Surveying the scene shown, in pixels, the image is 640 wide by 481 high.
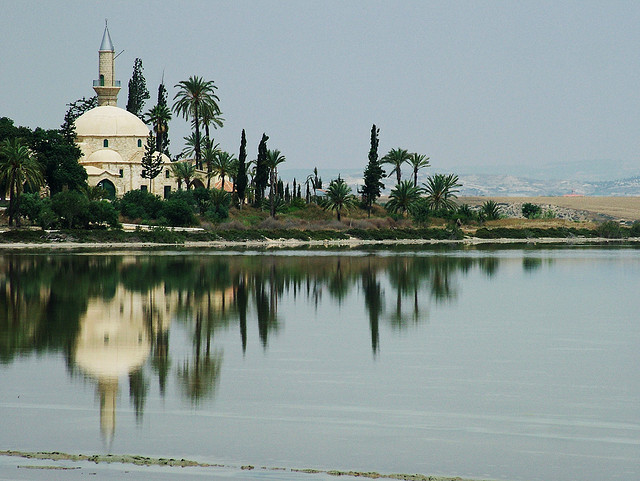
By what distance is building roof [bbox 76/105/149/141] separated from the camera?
8888cm

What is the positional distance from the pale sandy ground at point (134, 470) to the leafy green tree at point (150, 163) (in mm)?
74635

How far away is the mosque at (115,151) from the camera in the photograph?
282ft

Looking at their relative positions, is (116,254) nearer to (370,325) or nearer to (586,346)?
(370,325)

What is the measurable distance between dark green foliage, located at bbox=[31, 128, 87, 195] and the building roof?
12.9 metres

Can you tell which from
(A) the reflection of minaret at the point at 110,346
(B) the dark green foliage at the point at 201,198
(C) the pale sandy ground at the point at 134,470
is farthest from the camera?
(B) the dark green foliage at the point at 201,198

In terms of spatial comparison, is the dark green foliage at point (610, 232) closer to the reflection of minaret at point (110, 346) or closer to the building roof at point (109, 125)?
the building roof at point (109, 125)

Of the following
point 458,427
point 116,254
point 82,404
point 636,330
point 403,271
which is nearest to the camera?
point 458,427

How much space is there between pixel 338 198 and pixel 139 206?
18.8 m

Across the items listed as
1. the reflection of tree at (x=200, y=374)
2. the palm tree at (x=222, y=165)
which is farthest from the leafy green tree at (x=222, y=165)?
the reflection of tree at (x=200, y=374)

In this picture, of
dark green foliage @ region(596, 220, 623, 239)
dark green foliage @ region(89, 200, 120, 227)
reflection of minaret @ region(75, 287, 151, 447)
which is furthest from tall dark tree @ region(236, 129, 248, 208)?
reflection of minaret @ region(75, 287, 151, 447)

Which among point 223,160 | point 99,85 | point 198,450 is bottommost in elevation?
point 198,450

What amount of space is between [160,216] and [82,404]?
60.9 meters

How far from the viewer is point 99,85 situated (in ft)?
309

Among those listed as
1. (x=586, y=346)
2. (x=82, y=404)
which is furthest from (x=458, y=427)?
(x=586, y=346)
